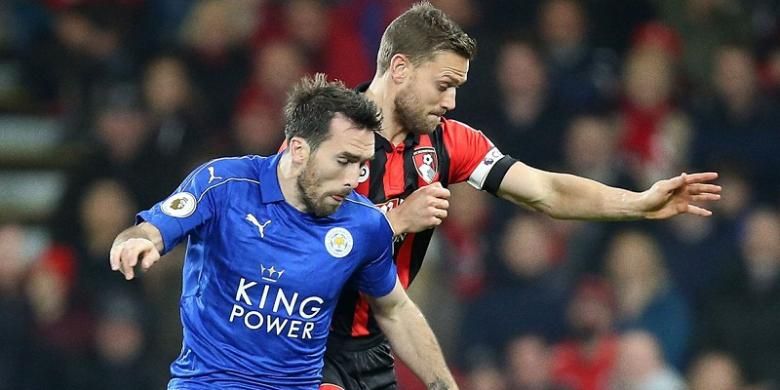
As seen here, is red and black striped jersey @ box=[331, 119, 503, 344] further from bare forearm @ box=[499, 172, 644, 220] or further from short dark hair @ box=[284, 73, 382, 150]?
short dark hair @ box=[284, 73, 382, 150]

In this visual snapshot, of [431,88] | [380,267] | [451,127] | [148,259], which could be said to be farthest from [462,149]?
[148,259]

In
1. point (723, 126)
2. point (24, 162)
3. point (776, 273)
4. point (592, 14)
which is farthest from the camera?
point (24, 162)

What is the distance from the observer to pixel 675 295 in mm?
7523

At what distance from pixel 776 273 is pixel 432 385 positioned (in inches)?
128

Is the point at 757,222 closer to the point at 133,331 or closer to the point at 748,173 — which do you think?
the point at 748,173

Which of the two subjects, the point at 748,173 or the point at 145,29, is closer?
the point at 748,173

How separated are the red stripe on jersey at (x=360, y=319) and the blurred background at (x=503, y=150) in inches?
104

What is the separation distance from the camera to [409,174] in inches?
190

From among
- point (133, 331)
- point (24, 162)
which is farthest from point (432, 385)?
point (24, 162)

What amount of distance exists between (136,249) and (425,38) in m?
1.28

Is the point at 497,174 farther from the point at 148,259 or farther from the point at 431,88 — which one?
the point at 148,259

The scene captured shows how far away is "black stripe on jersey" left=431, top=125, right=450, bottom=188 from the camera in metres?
4.90

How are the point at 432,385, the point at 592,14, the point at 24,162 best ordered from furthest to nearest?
the point at 24,162, the point at 592,14, the point at 432,385

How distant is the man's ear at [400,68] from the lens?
476cm
